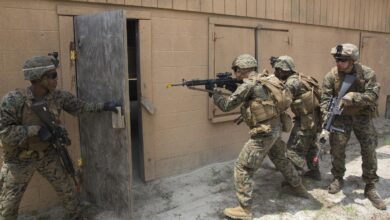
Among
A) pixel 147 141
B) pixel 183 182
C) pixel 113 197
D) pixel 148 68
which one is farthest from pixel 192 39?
pixel 113 197

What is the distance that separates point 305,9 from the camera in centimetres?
726

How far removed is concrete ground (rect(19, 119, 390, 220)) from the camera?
4273 mm

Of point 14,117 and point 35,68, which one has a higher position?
point 35,68

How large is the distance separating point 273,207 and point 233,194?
0.59 metres

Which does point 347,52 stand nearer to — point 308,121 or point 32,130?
point 308,121

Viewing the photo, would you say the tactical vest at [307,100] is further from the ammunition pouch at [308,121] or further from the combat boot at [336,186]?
the combat boot at [336,186]

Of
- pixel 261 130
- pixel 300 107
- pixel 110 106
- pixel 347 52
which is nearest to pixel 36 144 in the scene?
pixel 110 106

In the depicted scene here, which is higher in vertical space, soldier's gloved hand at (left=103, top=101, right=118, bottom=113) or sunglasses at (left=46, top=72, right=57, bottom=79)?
sunglasses at (left=46, top=72, right=57, bottom=79)

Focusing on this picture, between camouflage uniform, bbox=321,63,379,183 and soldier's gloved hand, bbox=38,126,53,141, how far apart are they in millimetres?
3249

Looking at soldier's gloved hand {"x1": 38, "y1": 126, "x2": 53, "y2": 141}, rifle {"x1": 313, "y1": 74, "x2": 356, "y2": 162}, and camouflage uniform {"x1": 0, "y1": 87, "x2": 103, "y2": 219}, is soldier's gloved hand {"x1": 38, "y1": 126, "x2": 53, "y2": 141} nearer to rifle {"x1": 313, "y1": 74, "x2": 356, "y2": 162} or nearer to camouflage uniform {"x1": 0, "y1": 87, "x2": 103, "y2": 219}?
camouflage uniform {"x1": 0, "y1": 87, "x2": 103, "y2": 219}

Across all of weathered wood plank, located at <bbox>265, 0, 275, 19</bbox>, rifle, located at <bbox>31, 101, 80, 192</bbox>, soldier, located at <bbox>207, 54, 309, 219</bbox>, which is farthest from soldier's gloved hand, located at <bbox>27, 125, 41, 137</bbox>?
weathered wood plank, located at <bbox>265, 0, 275, 19</bbox>

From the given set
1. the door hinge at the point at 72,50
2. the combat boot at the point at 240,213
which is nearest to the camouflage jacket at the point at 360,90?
the combat boot at the point at 240,213

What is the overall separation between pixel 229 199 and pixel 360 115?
1.95 metres

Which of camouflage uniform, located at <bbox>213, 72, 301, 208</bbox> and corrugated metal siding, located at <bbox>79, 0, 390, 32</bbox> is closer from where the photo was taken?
camouflage uniform, located at <bbox>213, 72, 301, 208</bbox>
